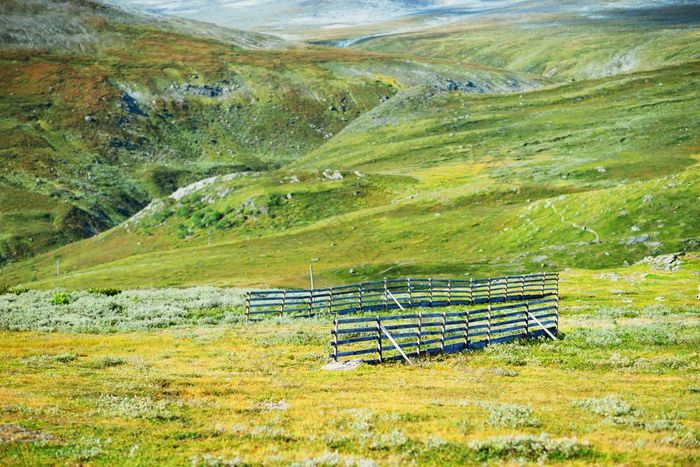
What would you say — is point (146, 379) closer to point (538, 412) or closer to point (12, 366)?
point (12, 366)

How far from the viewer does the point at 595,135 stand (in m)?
169

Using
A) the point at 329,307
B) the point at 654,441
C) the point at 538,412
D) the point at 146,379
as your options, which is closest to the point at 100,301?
the point at 329,307

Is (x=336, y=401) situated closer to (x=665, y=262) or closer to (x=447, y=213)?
(x=665, y=262)

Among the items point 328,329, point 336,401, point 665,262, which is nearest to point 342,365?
point 336,401

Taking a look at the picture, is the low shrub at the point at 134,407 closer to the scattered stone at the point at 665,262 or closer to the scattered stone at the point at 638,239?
the scattered stone at the point at 665,262

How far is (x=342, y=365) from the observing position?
1291 inches

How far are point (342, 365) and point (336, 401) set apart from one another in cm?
879

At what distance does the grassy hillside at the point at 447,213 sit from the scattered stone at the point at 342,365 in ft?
171

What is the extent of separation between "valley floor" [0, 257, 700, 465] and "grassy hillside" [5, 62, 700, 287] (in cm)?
4479

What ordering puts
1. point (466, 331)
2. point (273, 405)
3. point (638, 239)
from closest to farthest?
point (273, 405)
point (466, 331)
point (638, 239)

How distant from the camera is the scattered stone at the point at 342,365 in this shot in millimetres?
32219

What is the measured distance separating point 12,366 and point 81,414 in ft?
38.0

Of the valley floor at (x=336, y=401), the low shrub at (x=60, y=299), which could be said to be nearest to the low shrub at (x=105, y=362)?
the valley floor at (x=336, y=401)

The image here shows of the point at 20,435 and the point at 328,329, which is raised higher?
the point at 20,435
